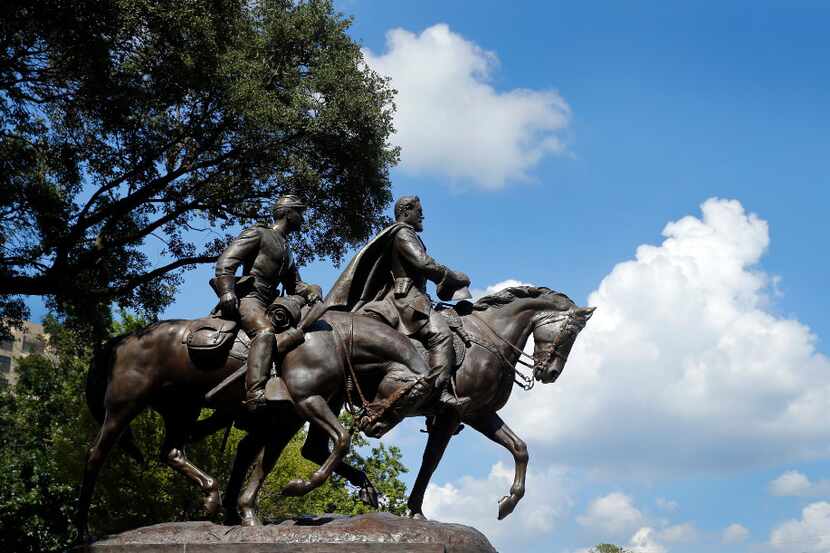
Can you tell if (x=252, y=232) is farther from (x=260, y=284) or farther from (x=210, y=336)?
(x=210, y=336)

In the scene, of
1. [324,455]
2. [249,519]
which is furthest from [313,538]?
[324,455]

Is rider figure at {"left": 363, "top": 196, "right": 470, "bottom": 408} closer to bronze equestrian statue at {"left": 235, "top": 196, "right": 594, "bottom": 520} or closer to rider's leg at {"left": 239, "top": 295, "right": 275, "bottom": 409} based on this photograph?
bronze equestrian statue at {"left": 235, "top": 196, "right": 594, "bottom": 520}

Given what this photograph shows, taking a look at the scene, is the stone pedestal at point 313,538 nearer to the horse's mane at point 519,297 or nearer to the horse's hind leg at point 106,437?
the horse's hind leg at point 106,437

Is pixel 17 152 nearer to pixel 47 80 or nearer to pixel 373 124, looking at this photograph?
pixel 47 80

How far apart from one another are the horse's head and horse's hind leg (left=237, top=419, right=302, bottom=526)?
3124 mm

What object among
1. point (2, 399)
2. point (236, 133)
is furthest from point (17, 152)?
point (2, 399)

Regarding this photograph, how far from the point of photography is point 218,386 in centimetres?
975

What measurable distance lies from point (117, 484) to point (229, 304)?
1331 centimetres

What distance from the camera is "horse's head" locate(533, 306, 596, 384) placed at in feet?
38.2

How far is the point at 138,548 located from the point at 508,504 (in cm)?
401

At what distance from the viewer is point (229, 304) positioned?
389 inches

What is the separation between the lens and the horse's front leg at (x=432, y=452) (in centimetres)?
1079

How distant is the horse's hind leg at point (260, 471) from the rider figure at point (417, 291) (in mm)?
1630

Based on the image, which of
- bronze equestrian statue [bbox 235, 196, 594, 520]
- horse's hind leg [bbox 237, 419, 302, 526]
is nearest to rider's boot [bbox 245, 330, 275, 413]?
horse's hind leg [bbox 237, 419, 302, 526]
